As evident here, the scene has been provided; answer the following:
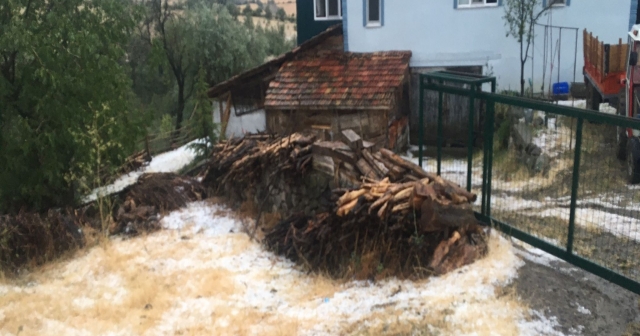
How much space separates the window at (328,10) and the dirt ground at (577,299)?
14344 millimetres

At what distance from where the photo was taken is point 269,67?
16.8 meters

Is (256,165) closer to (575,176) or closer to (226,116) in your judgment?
(575,176)

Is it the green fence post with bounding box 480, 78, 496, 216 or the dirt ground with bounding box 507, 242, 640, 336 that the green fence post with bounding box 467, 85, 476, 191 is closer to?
the green fence post with bounding box 480, 78, 496, 216

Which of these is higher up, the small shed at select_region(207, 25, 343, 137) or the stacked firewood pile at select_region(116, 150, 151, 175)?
the small shed at select_region(207, 25, 343, 137)

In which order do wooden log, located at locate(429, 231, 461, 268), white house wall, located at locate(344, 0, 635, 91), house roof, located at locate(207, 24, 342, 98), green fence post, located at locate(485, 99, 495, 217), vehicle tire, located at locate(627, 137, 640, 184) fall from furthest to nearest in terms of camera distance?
house roof, located at locate(207, 24, 342, 98) < white house wall, located at locate(344, 0, 635, 91) < vehicle tire, located at locate(627, 137, 640, 184) < green fence post, located at locate(485, 99, 495, 217) < wooden log, located at locate(429, 231, 461, 268)

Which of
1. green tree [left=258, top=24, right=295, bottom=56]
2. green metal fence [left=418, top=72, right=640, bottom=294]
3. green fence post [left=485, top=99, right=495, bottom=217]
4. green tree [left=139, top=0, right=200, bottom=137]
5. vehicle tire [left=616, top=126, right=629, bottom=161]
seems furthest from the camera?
green tree [left=258, top=24, right=295, bottom=56]

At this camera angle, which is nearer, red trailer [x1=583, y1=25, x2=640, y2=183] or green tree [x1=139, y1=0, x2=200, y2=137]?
red trailer [x1=583, y1=25, x2=640, y2=183]

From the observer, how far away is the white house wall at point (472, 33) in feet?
48.7

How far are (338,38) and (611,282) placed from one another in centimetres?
1270

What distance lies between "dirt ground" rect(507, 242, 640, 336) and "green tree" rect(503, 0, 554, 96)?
9603 mm

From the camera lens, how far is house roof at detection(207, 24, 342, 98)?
1675 centimetres

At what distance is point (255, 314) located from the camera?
655cm

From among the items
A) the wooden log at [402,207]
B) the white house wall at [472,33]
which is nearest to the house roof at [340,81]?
the white house wall at [472,33]

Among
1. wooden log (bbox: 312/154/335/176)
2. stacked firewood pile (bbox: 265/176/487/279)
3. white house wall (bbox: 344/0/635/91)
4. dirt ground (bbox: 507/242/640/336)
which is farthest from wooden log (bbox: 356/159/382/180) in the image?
white house wall (bbox: 344/0/635/91)
